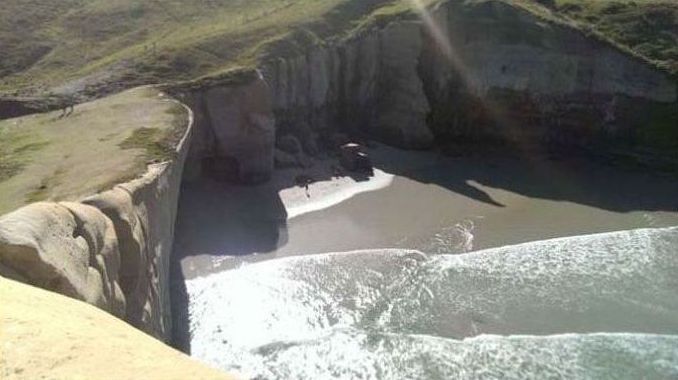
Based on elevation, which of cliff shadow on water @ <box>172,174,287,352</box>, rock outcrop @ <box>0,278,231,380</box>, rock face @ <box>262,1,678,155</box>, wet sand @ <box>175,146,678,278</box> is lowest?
wet sand @ <box>175,146,678,278</box>

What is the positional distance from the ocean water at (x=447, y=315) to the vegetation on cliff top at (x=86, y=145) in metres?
8.45

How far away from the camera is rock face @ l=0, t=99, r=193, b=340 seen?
44.5 ft

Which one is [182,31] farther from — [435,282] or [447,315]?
[447,315]

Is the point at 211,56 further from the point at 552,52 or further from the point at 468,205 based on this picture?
the point at 552,52

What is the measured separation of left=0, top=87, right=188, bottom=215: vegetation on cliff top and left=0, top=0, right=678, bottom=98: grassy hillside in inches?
343

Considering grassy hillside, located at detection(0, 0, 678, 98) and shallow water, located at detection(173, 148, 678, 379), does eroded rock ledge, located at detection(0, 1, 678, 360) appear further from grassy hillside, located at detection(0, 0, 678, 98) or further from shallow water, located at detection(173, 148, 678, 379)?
shallow water, located at detection(173, 148, 678, 379)

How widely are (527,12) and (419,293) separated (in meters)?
43.1

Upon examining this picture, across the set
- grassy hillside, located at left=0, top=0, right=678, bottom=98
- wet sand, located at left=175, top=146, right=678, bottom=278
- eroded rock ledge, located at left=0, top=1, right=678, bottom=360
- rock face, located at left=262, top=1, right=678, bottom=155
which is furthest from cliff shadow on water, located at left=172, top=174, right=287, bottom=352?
rock face, located at left=262, top=1, right=678, bottom=155

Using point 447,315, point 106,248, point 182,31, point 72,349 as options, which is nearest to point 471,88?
point 182,31

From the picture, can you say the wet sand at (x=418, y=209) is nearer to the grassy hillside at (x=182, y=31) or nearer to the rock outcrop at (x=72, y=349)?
the grassy hillside at (x=182, y=31)

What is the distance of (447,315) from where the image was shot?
3594cm

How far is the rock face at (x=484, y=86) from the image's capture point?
67.1 metres

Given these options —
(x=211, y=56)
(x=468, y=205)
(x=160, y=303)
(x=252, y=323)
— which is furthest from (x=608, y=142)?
(x=160, y=303)

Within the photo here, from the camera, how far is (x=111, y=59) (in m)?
69.2
